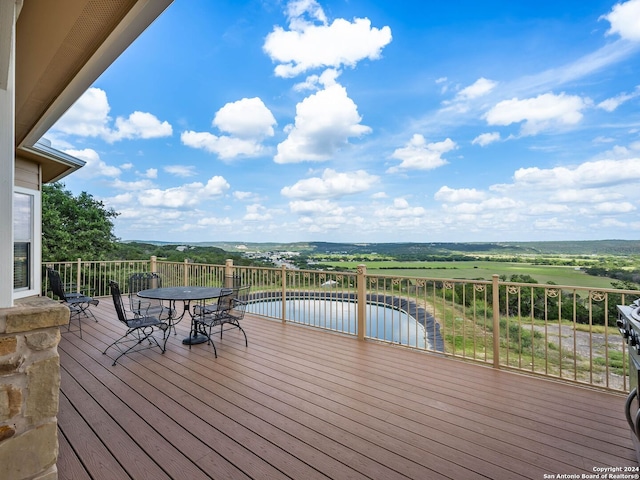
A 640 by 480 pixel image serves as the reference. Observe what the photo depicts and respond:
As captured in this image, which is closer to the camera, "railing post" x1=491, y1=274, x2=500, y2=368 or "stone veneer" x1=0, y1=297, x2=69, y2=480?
"stone veneer" x1=0, y1=297, x2=69, y2=480

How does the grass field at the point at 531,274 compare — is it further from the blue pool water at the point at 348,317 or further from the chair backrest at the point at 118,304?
the chair backrest at the point at 118,304

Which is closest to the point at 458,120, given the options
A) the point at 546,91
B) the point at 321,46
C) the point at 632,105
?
the point at 546,91

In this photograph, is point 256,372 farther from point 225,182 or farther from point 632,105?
point 225,182

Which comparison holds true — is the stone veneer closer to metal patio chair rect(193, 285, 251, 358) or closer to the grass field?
metal patio chair rect(193, 285, 251, 358)

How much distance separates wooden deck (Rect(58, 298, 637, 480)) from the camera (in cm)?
190

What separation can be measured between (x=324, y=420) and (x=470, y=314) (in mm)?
2924

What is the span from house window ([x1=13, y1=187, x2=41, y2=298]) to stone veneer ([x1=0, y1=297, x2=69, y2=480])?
435cm

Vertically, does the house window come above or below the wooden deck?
above

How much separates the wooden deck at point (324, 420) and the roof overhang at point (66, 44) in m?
2.77

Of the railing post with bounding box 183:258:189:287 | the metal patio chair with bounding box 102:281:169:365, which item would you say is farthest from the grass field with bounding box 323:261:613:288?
the railing post with bounding box 183:258:189:287

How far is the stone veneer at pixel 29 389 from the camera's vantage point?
1.30m

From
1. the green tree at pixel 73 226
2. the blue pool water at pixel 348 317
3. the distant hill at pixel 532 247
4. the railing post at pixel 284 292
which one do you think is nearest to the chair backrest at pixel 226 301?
the railing post at pixel 284 292

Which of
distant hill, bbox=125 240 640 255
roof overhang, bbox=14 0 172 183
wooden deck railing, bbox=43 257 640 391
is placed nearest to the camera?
roof overhang, bbox=14 0 172 183

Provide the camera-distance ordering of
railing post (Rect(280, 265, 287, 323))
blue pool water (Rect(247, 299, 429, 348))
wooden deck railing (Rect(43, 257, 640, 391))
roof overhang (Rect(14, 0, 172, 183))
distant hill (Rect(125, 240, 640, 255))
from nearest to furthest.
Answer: roof overhang (Rect(14, 0, 172, 183)), wooden deck railing (Rect(43, 257, 640, 391)), blue pool water (Rect(247, 299, 429, 348)), distant hill (Rect(125, 240, 640, 255)), railing post (Rect(280, 265, 287, 323))
